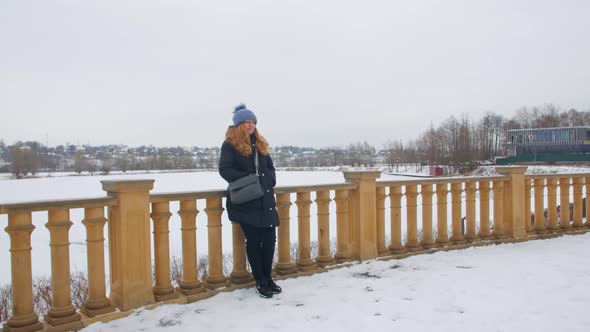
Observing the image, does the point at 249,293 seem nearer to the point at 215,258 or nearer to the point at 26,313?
the point at 215,258

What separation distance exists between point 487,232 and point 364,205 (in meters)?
2.26

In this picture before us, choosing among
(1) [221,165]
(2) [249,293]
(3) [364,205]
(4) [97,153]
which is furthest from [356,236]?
(4) [97,153]

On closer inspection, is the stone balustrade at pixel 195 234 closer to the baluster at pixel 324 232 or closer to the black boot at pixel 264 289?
the baluster at pixel 324 232

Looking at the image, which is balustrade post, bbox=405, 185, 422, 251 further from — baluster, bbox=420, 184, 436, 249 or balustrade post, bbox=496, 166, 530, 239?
balustrade post, bbox=496, 166, 530, 239

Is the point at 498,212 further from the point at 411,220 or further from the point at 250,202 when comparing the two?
the point at 250,202

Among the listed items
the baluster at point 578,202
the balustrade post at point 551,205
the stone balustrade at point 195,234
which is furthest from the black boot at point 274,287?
the baluster at point 578,202

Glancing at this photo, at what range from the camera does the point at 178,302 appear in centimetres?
379

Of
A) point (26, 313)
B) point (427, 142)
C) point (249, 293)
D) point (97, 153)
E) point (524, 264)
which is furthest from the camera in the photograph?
point (97, 153)

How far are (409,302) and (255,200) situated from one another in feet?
5.41

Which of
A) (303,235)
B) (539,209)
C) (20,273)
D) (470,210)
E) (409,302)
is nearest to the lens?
(20,273)

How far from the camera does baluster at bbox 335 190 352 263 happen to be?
16.1ft

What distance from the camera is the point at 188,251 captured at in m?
4.04

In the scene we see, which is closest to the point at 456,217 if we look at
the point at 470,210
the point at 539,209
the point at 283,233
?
the point at 470,210

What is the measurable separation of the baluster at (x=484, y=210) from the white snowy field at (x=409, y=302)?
93cm
